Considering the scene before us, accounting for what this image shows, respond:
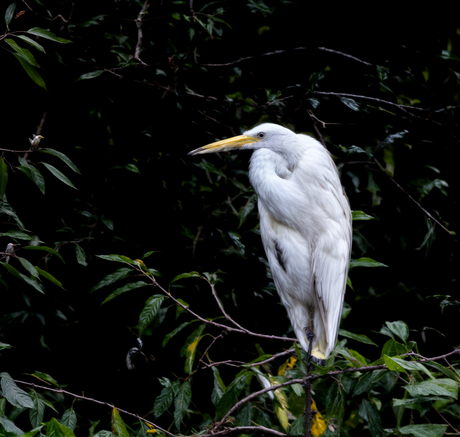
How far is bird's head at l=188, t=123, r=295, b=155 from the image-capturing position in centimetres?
141

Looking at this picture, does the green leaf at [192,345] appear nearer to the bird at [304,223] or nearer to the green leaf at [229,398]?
the green leaf at [229,398]

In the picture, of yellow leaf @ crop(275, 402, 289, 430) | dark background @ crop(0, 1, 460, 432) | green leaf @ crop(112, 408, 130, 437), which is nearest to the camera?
green leaf @ crop(112, 408, 130, 437)

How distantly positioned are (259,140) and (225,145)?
121mm

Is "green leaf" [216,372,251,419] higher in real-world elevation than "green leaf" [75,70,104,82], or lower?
lower

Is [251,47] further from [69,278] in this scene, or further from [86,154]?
[69,278]

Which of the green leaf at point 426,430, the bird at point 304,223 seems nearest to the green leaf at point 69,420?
the bird at point 304,223

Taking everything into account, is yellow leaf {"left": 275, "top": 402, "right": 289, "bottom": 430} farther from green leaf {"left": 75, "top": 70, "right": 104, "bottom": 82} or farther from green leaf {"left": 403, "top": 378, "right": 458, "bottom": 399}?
green leaf {"left": 75, "top": 70, "right": 104, "bottom": 82}

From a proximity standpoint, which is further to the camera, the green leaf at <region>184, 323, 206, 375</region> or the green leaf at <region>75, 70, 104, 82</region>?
the green leaf at <region>75, 70, 104, 82</region>

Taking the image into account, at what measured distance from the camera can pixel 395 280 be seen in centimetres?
200

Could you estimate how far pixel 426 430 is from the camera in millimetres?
979

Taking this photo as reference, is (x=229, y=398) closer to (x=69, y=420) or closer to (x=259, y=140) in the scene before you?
(x=69, y=420)

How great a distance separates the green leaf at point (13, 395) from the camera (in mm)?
985

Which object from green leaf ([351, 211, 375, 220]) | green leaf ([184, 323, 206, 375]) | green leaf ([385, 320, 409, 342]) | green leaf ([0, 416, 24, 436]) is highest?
green leaf ([351, 211, 375, 220])

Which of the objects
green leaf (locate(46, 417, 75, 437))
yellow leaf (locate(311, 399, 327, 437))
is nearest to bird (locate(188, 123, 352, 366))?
yellow leaf (locate(311, 399, 327, 437))
